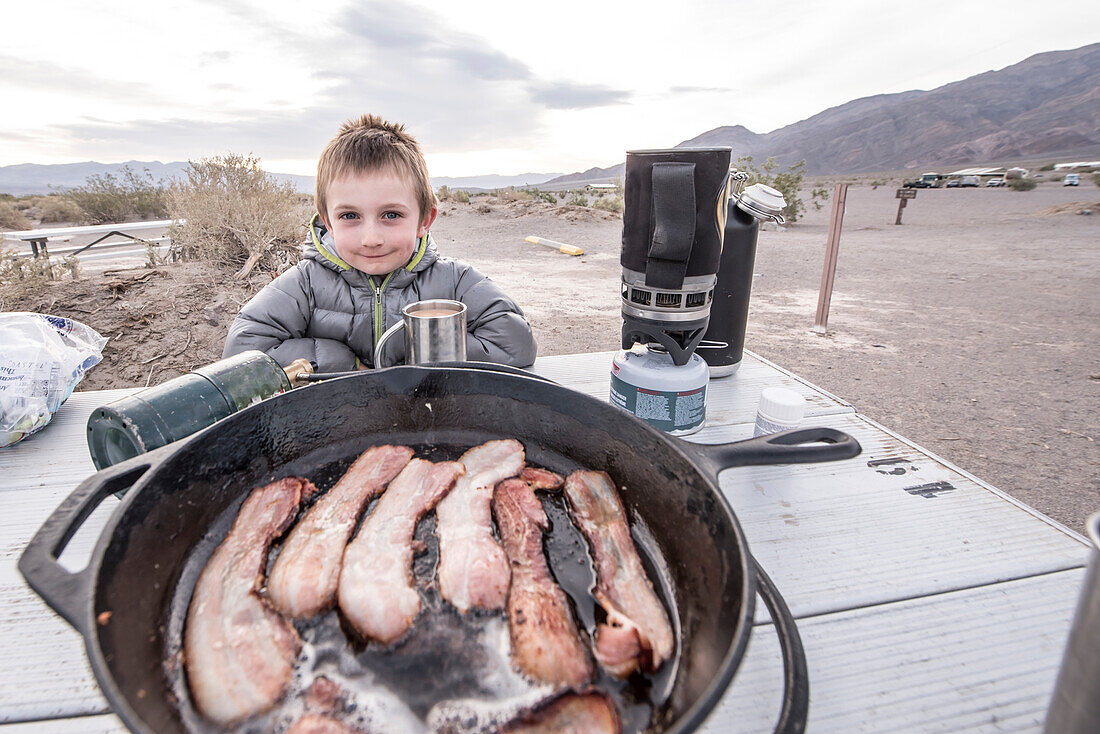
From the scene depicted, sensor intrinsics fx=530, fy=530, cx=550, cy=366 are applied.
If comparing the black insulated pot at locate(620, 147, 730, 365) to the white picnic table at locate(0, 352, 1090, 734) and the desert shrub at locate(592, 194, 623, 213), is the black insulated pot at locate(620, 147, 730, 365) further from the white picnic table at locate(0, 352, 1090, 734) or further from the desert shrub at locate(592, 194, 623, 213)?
the desert shrub at locate(592, 194, 623, 213)

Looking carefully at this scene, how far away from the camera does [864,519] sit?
1411 mm

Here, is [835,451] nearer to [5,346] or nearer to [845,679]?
[845,679]

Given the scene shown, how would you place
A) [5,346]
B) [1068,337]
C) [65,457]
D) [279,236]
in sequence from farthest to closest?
[279,236]
[1068,337]
[5,346]
[65,457]

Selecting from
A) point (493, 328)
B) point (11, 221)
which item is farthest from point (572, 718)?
point (11, 221)

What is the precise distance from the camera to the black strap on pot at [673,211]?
153cm

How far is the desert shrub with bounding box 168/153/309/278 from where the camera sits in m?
7.74

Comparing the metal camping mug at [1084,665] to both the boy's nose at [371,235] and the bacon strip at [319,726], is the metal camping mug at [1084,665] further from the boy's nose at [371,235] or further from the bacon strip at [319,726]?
the boy's nose at [371,235]

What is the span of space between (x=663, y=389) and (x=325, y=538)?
1027mm

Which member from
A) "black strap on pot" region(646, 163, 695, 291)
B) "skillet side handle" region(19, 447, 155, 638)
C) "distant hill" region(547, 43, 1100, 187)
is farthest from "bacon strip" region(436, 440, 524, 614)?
"distant hill" region(547, 43, 1100, 187)

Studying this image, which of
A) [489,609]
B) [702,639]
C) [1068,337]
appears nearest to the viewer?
[702,639]

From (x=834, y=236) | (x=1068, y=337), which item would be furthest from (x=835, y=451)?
(x=1068, y=337)

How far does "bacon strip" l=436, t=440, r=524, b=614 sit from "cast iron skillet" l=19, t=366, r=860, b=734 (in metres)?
0.12

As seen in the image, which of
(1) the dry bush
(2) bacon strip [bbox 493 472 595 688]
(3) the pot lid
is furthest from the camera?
(1) the dry bush

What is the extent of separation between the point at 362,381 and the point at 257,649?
0.72 meters
